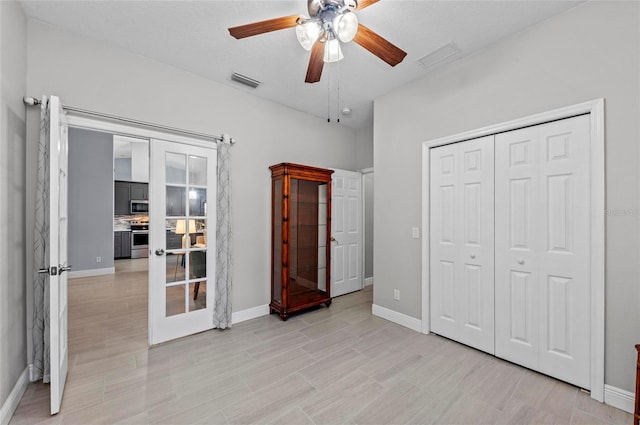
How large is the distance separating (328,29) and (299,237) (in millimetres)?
2491

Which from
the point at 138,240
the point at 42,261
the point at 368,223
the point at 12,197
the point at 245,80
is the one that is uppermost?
the point at 245,80

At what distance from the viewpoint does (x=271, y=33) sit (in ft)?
7.86

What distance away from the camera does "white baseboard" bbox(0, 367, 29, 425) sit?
1.71 m

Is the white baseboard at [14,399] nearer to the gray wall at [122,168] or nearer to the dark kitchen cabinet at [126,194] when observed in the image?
the dark kitchen cabinet at [126,194]

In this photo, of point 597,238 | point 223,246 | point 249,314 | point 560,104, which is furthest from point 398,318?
point 560,104

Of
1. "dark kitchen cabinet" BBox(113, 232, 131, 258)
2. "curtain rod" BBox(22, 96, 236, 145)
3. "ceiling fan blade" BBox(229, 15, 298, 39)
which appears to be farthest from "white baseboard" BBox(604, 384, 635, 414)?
"dark kitchen cabinet" BBox(113, 232, 131, 258)

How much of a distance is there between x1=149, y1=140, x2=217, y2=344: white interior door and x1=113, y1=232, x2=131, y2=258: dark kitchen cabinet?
20.3 ft

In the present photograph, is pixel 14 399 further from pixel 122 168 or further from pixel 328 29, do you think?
pixel 122 168

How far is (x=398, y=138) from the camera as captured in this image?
3.36 meters

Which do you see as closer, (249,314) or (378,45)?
(378,45)

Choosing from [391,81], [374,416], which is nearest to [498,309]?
[374,416]

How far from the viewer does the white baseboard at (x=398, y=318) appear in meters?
3.12

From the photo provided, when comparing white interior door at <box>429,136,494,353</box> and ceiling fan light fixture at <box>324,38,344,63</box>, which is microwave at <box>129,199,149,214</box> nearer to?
ceiling fan light fixture at <box>324,38,344,63</box>

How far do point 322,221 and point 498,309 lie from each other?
234 centimetres
